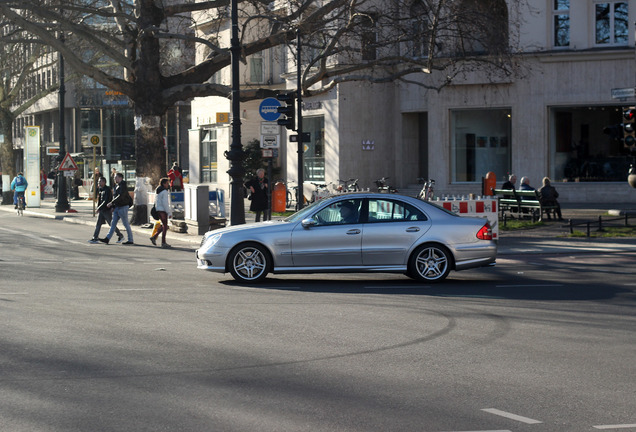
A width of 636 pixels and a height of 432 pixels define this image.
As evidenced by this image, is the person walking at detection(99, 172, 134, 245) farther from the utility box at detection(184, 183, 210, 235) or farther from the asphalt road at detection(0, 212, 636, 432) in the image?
the asphalt road at detection(0, 212, 636, 432)

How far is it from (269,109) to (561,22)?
15.0 m

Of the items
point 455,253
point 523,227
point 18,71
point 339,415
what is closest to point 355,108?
point 523,227

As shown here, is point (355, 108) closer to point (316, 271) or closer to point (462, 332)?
point (316, 271)

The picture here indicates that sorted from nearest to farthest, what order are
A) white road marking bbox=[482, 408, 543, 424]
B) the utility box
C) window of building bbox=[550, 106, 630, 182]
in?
white road marking bbox=[482, 408, 543, 424]
the utility box
window of building bbox=[550, 106, 630, 182]

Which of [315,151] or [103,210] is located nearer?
[103,210]

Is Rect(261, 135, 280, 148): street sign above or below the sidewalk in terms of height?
above

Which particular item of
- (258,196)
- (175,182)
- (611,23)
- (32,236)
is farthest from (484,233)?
(175,182)

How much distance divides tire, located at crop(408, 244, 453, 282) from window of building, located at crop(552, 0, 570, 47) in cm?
2114

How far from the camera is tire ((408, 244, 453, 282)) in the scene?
48.5ft

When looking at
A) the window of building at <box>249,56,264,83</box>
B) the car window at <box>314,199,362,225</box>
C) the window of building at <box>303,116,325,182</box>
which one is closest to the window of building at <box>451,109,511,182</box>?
the window of building at <box>303,116,325,182</box>

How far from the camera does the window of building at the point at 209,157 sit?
48.1 meters

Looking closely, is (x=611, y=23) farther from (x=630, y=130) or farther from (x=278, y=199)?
(x=278, y=199)

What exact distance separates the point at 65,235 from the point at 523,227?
503 inches

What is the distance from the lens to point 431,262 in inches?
584
